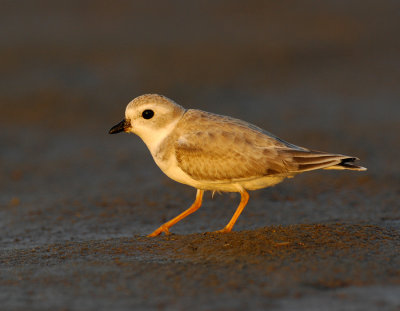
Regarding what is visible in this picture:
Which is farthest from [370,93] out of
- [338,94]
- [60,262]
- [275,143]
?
[60,262]

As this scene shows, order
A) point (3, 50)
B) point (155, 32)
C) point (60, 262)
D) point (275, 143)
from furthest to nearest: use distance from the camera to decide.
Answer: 1. point (155, 32)
2. point (3, 50)
3. point (275, 143)
4. point (60, 262)

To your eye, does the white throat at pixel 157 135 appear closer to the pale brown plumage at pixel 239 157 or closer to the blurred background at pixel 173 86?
the pale brown plumage at pixel 239 157

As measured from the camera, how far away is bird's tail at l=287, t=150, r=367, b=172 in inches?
254

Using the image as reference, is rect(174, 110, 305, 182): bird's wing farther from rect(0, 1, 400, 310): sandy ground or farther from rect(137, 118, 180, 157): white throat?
rect(0, 1, 400, 310): sandy ground

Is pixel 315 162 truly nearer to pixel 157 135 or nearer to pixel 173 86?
pixel 157 135

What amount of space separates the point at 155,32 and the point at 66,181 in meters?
8.52

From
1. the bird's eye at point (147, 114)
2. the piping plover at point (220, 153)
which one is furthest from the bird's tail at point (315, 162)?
the bird's eye at point (147, 114)

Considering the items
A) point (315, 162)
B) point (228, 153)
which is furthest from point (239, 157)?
point (315, 162)

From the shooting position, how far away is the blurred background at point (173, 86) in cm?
972

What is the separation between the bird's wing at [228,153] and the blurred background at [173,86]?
68.0 inches

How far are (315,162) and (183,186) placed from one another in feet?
12.0

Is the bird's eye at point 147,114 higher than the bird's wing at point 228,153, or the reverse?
the bird's eye at point 147,114

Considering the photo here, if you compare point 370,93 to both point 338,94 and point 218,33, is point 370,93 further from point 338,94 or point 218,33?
point 218,33

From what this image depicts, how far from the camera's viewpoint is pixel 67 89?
1425 centimetres
